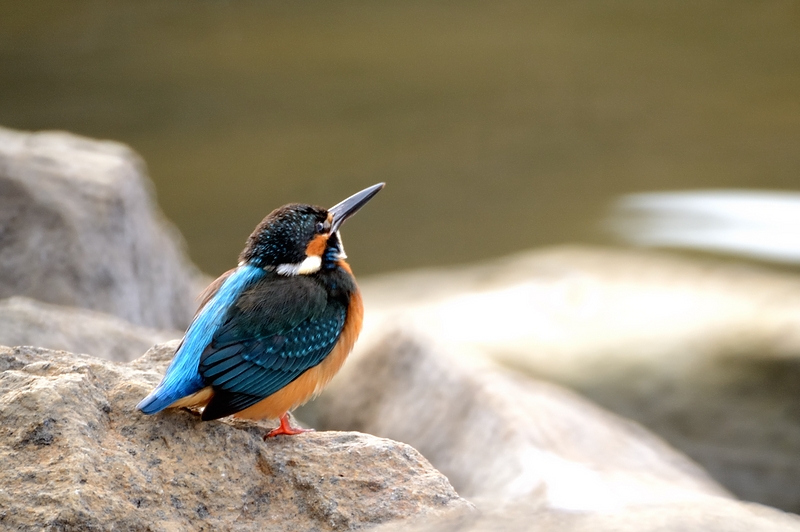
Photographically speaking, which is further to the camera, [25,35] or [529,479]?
[25,35]

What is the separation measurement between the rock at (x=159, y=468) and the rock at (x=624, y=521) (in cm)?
14

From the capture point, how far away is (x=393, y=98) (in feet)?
27.1

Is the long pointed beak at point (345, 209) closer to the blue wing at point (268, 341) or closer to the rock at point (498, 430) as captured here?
the blue wing at point (268, 341)

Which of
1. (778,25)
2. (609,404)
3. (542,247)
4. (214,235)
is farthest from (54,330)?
(778,25)

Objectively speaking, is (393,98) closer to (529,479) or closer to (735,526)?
(529,479)

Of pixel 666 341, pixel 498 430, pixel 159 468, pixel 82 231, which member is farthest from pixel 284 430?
pixel 666 341

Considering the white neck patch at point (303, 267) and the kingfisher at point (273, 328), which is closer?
the kingfisher at point (273, 328)

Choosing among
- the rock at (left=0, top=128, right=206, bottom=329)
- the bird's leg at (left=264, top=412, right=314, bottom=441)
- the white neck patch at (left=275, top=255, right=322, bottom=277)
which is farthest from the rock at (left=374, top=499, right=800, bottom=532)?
the rock at (left=0, top=128, right=206, bottom=329)

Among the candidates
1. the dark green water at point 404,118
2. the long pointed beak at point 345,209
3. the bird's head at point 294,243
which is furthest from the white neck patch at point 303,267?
the dark green water at point 404,118

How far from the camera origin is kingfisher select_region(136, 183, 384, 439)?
2.11 metres

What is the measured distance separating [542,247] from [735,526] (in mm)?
5797

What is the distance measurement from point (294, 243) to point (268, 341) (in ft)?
0.99

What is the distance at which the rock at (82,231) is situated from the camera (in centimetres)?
345

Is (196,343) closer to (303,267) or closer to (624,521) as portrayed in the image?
(303,267)
